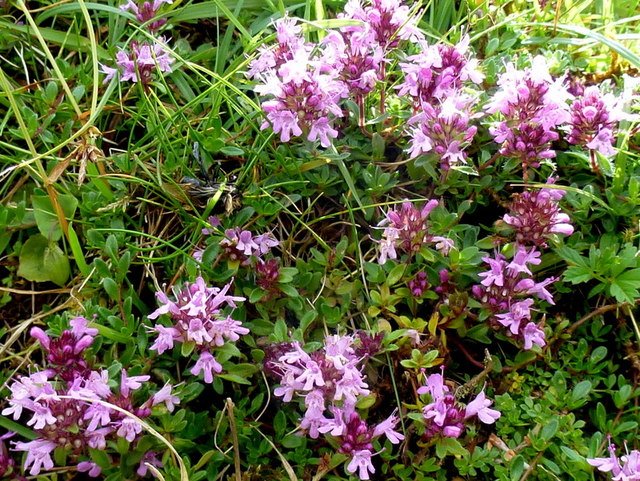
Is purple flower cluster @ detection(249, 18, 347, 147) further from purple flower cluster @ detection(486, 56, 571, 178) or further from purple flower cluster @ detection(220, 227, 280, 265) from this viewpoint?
purple flower cluster @ detection(486, 56, 571, 178)

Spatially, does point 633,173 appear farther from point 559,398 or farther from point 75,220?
point 75,220

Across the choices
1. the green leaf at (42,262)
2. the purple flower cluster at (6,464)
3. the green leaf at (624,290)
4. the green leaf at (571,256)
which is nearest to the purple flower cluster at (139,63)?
the green leaf at (42,262)

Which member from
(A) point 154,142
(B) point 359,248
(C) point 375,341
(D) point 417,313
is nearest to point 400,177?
(B) point 359,248

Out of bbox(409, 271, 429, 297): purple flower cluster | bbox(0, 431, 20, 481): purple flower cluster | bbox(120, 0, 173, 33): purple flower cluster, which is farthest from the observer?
bbox(120, 0, 173, 33): purple flower cluster

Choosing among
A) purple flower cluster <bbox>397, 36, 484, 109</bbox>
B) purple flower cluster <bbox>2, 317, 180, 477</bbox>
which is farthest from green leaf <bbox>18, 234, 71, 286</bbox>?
purple flower cluster <bbox>397, 36, 484, 109</bbox>

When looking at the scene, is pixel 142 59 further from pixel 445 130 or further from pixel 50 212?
pixel 445 130

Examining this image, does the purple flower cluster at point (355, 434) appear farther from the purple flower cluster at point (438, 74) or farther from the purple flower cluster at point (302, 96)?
the purple flower cluster at point (438, 74)
